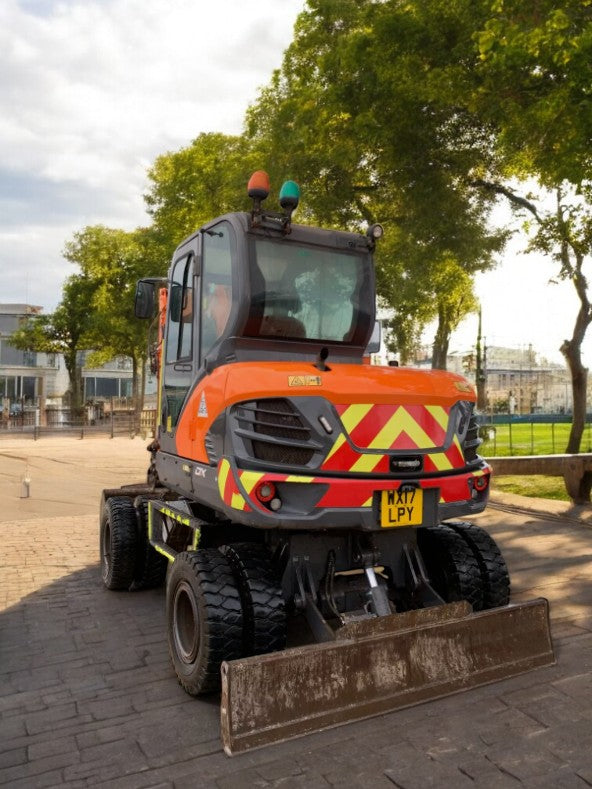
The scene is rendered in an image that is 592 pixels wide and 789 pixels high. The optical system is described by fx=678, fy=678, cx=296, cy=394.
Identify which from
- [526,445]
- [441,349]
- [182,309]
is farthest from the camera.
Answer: [526,445]

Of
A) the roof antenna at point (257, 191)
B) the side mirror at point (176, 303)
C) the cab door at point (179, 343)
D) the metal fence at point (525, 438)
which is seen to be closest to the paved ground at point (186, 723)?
the cab door at point (179, 343)

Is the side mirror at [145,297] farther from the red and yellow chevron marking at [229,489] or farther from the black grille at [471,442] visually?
the black grille at [471,442]

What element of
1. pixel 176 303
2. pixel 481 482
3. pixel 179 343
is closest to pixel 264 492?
pixel 481 482

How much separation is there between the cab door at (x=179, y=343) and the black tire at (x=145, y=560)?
1.13 metres

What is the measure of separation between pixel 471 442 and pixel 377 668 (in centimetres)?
170

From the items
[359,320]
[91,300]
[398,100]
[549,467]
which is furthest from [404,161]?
[91,300]

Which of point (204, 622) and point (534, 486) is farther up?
point (204, 622)

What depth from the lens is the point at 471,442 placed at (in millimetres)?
4699

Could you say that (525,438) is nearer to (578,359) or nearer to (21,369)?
(578,359)

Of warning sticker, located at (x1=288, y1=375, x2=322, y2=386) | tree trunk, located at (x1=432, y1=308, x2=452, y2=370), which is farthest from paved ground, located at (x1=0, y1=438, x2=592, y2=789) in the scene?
tree trunk, located at (x1=432, y1=308, x2=452, y2=370)

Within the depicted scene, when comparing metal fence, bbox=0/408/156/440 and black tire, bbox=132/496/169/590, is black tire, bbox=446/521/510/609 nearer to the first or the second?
black tire, bbox=132/496/169/590

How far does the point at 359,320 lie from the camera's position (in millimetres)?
5109

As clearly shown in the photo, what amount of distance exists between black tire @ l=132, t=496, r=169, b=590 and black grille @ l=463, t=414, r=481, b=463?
3197 millimetres

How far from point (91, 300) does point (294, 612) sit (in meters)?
38.9
